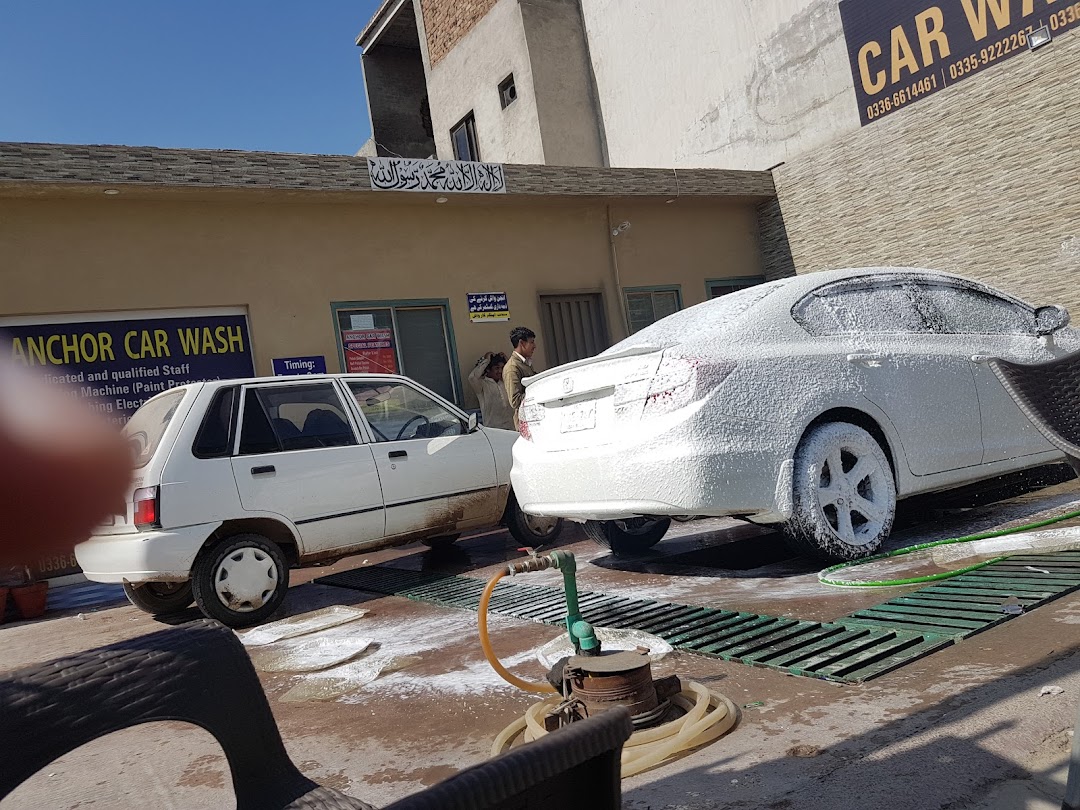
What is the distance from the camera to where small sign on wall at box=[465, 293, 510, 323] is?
449 inches

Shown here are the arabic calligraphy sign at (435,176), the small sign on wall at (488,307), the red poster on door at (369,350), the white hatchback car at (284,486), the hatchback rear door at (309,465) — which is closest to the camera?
the white hatchback car at (284,486)

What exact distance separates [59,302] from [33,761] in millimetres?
8552

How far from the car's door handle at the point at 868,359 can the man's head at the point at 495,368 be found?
5738 millimetres

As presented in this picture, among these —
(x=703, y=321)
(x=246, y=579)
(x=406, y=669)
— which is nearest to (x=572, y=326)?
(x=703, y=321)

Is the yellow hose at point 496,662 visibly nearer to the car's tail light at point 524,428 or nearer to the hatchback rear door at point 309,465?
the car's tail light at point 524,428

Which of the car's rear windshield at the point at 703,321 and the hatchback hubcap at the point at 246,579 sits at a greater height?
the car's rear windshield at the point at 703,321

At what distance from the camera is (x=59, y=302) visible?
877 centimetres

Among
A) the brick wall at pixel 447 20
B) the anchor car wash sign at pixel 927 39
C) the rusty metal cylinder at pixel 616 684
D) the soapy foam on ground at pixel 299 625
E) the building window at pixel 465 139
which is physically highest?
the brick wall at pixel 447 20

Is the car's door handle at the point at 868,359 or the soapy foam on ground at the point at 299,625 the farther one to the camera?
the soapy foam on ground at the point at 299,625

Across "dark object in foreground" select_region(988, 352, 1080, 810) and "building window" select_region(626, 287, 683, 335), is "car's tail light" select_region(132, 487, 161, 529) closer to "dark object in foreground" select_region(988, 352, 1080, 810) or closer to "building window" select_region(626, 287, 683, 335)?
"dark object in foreground" select_region(988, 352, 1080, 810)

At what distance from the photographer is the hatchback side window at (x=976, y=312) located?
5844mm

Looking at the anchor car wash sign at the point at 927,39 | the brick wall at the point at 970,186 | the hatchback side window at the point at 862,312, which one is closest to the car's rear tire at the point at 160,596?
the hatchback side window at the point at 862,312

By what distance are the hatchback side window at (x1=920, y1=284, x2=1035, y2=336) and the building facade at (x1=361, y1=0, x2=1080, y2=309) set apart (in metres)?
5.48

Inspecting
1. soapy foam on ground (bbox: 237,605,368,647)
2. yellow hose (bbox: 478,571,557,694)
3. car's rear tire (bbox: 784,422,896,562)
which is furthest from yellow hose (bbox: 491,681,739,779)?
soapy foam on ground (bbox: 237,605,368,647)
